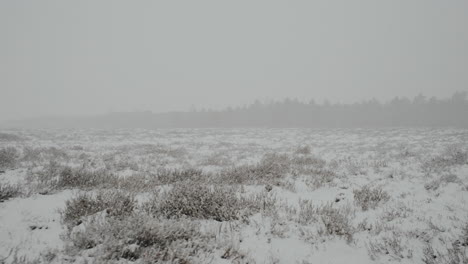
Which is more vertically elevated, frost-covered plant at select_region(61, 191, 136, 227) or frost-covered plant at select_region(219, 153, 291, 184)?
frost-covered plant at select_region(61, 191, 136, 227)

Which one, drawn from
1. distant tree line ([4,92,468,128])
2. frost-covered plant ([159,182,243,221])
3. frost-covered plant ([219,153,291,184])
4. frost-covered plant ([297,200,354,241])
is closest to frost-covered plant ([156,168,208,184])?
frost-covered plant ([219,153,291,184])

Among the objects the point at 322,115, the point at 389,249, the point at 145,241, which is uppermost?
the point at 322,115

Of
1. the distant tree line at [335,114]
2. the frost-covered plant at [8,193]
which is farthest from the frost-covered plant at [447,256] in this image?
the distant tree line at [335,114]

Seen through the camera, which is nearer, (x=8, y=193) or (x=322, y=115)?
(x=8, y=193)

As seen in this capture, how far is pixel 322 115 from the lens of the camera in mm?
55844

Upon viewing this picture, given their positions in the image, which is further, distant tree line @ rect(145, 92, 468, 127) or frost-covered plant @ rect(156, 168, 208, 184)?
distant tree line @ rect(145, 92, 468, 127)

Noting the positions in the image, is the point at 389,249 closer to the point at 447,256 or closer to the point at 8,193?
the point at 447,256

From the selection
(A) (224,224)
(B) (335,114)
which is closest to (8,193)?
(A) (224,224)

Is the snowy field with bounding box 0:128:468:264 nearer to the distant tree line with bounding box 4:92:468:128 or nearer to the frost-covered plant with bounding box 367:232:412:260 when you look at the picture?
the frost-covered plant with bounding box 367:232:412:260

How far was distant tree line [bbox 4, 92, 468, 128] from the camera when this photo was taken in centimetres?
4909

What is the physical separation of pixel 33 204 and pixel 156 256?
271 cm

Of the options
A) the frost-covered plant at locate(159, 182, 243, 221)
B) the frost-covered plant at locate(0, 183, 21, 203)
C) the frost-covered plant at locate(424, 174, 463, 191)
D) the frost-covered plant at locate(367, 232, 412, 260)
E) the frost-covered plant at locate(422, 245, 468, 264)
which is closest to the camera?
the frost-covered plant at locate(422, 245, 468, 264)

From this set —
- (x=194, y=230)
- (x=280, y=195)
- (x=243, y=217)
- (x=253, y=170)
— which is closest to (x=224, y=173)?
(x=253, y=170)

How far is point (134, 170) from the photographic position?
7086mm
